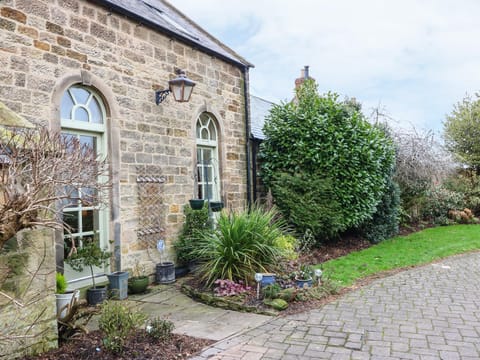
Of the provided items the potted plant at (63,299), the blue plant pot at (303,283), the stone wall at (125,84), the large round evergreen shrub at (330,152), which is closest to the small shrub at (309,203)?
the large round evergreen shrub at (330,152)

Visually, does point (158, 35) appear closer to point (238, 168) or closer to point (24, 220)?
point (238, 168)

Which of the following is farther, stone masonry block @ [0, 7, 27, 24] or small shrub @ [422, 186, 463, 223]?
small shrub @ [422, 186, 463, 223]

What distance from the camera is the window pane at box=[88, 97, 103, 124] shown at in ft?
20.2

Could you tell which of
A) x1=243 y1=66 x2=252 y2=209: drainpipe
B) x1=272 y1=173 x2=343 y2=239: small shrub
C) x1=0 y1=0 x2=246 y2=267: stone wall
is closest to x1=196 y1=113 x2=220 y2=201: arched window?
x1=0 y1=0 x2=246 y2=267: stone wall

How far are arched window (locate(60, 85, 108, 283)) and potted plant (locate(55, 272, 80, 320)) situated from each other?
113 centimetres

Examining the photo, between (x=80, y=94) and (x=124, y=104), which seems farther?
(x=124, y=104)

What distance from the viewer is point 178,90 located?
7.07 m

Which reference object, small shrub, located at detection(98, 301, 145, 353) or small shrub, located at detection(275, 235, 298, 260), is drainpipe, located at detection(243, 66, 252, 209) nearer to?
small shrub, located at detection(275, 235, 298, 260)

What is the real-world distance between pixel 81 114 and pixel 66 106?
0.92 feet

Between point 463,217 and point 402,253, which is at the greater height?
point 463,217

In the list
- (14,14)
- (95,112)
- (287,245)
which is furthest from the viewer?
(287,245)

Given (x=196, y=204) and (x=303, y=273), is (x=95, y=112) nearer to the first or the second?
(x=196, y=204)

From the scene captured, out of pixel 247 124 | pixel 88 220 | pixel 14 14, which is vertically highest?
pixel 14 14

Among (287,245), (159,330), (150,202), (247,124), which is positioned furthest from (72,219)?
(247,124)
